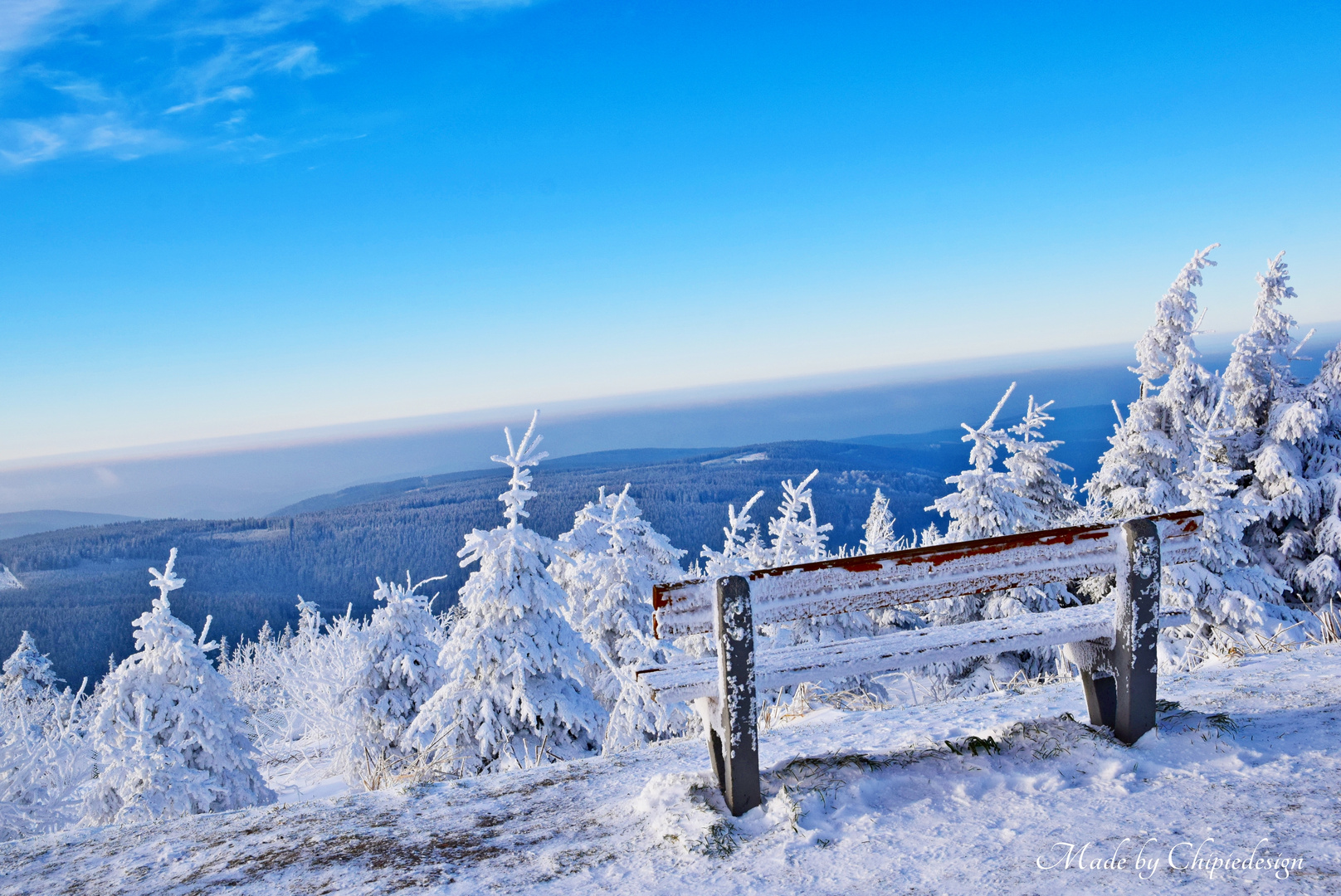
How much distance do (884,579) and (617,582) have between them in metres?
13.3

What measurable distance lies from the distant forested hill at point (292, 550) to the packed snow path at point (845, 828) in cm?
9241

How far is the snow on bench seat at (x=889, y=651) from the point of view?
3299 millimetres

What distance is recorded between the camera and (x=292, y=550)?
161500mm

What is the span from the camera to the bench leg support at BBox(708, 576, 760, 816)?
307 centimetres

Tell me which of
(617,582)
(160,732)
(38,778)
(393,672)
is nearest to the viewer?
(160,732)

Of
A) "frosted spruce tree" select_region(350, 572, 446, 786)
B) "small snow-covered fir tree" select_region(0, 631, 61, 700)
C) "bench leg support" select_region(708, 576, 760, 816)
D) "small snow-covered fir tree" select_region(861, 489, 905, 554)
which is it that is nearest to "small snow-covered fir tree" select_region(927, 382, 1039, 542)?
"frosted spruce tree" select_region(350, 572, 446, 786)

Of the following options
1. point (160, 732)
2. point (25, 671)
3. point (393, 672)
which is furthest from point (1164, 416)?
point (25, 671)

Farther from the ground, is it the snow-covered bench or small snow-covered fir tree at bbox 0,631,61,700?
the snow-covered bench

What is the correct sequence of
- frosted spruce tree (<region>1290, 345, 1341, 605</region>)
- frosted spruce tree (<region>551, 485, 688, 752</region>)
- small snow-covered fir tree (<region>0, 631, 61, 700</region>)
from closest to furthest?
frosted spruce tree (<region>1290, 345, 1341, 605</region>)
frosted spruce tree (<region>551, 485, 688, 752</region>)
small snow-covered fir tree (<region>0, 631, 61, 700</region>)

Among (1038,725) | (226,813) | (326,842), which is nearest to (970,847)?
(1038,725)

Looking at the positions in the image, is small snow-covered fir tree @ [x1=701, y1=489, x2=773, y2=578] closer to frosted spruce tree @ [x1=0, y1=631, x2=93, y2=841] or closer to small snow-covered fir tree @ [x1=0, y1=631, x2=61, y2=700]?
frosted spruce tree @ [x1=0, y1=631, x2=93, y2=841]

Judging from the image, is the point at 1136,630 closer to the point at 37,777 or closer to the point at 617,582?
the point at 617,582

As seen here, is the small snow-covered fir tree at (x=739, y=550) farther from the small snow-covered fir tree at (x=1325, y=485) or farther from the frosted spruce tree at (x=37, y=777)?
the frosted spruce tree at (x=37, y=777)

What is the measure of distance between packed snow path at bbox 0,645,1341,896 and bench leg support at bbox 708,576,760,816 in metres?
0.14
